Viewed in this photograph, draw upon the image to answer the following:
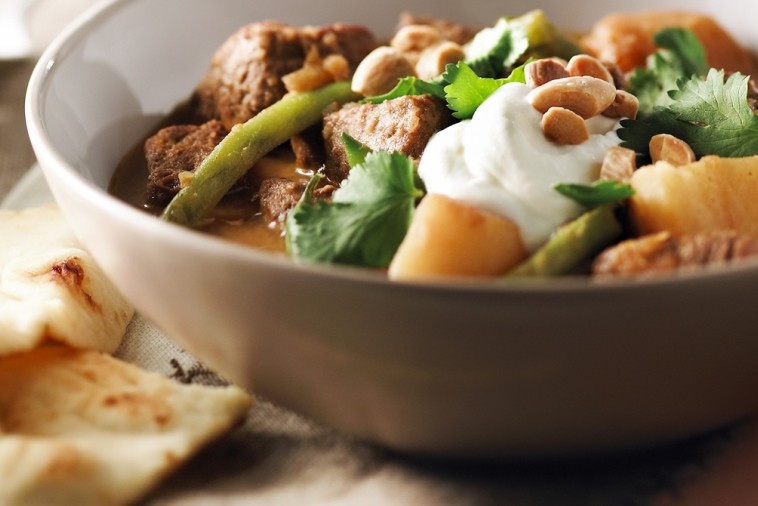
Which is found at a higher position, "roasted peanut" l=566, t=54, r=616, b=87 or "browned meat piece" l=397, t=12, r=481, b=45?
"roasted peanut" l=566, t=54, r=616, b=87

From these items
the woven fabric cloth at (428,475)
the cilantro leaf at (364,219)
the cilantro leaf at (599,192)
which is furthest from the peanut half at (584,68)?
the woven fabric cloth at (428,475)

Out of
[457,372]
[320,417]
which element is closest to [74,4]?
[320,417]

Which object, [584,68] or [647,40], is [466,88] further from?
[647,40]

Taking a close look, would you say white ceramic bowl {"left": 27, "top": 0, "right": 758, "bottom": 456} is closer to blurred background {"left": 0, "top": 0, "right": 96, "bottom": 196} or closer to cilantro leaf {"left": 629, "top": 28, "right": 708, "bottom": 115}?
cilantro leaf {"left": 629, "top": 28, "right": 708, "bottom": 115}

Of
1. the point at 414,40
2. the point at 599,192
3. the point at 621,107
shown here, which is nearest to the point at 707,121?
the point at 621,107

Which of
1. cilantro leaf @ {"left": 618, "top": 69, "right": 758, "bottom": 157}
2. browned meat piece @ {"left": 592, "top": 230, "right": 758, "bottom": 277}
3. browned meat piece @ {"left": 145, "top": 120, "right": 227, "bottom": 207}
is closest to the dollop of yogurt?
cilantro leaf @ {"left": 618, "top": 69, "right": 758, "bottom": 157}

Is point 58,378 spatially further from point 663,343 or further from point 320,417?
point 663,343

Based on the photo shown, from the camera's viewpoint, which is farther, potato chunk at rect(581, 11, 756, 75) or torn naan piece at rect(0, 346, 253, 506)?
potato chunk at rect(581, 11, 756, 75)
